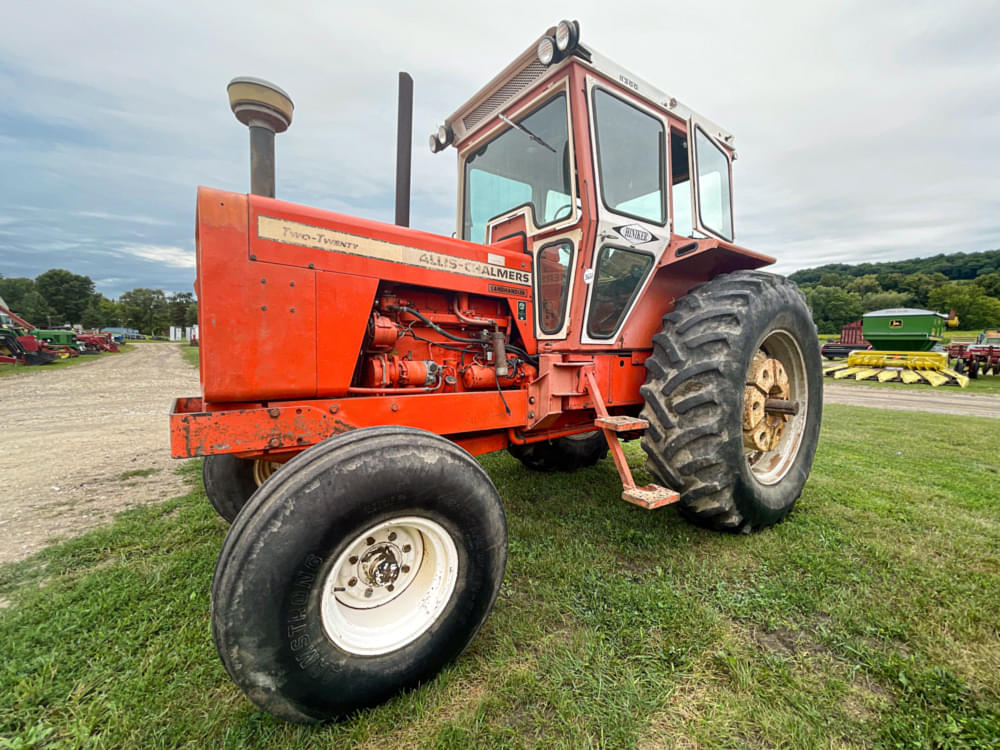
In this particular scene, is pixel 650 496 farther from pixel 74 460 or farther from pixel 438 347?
pixel 74 460

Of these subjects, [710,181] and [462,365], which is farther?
[710,181]

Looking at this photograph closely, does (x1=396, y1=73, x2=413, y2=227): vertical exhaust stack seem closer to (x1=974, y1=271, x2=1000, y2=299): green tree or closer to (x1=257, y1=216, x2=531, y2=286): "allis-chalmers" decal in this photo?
(x1=257, y1=216, x2=531, y2=286): "allis-chalmers" decal

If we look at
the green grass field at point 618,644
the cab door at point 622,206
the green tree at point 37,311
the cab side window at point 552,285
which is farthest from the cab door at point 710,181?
the green tree at point 37,311

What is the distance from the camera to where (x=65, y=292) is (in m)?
54.3

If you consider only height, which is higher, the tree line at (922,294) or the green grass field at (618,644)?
the tree line at (922,294)

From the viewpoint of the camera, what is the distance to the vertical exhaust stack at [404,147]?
272 cm

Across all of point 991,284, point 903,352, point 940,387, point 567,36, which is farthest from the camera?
point 991,284

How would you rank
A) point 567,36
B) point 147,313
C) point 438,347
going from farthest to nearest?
point 147,313 → point 438,347 → point 567,36

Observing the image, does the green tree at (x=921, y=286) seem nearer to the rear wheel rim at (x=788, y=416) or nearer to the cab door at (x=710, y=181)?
the cab door at (x=710, y=181)

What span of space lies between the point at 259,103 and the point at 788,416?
12.2 feet

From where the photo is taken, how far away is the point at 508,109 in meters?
2.98

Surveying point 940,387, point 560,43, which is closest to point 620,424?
point 560,43

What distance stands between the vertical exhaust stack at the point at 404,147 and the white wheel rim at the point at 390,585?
187 centimetres

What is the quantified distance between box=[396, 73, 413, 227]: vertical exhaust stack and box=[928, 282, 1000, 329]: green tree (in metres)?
48.1
